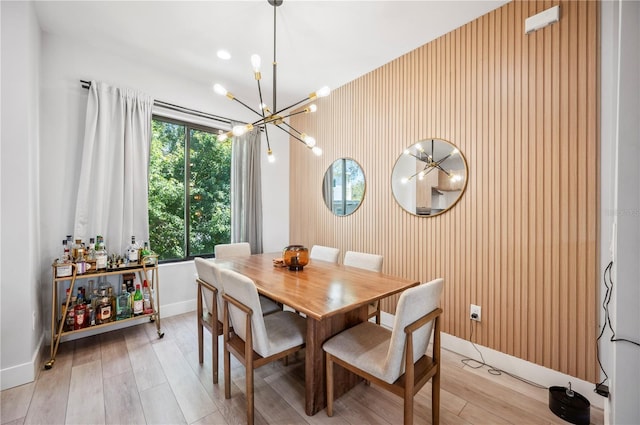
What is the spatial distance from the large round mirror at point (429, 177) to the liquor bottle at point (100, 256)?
2.88 metres

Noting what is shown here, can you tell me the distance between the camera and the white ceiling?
213 cm

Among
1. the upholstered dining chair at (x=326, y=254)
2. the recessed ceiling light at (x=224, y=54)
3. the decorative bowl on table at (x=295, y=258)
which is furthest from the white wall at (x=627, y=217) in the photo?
the recessed ceiling light at (x=224, y=54)

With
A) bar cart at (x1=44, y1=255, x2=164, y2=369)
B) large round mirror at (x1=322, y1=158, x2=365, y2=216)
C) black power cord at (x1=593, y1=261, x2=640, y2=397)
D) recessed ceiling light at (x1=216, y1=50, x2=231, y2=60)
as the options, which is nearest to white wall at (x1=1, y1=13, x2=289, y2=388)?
bar cart at (x1=44, y1=255, x2=164, y2=369)

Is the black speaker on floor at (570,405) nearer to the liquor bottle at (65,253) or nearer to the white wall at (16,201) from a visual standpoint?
the white wall at (16,201)

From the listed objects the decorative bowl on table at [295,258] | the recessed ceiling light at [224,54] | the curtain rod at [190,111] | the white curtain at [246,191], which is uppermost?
the recessed ceiling light at [224,54]

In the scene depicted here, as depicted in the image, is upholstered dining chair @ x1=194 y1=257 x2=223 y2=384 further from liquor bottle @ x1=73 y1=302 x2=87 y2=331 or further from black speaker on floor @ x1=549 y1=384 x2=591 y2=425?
black speaker on floor @ x1=549 y1=384 x2=591 y2=425

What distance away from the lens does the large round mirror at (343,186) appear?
327 centimetres

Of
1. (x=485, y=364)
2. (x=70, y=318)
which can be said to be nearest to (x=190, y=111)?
(x=70, y=318)

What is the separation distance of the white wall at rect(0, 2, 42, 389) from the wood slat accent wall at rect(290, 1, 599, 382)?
300cm

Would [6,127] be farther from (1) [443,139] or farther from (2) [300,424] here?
(1) [443,139]

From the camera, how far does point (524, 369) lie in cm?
201

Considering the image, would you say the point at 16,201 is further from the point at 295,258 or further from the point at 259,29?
the point at 259,29

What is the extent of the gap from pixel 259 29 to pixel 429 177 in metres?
2.07

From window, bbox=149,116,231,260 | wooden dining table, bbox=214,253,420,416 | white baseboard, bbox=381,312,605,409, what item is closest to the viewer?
wooden dining table, bbox=214,253,420,416
